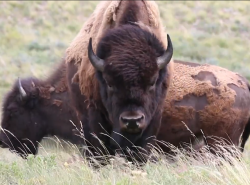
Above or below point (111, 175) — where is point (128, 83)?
above

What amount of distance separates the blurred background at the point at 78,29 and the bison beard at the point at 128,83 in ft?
25.7

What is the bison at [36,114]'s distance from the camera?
8.59 meters

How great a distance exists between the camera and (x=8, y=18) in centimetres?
2325

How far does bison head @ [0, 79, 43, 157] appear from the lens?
8.55 meters

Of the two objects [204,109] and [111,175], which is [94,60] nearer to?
[111,175]

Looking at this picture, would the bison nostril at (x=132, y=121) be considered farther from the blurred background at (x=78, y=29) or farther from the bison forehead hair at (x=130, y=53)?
the blurred background at (x=78, y=29)

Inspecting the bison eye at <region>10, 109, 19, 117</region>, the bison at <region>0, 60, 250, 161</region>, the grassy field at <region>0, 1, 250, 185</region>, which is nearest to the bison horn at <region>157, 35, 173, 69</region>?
the grassy field at <region>0, 1, 250, 185</region>

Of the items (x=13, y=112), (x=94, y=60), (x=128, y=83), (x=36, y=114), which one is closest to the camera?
(x=128, y=83)

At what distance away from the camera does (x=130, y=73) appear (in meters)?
5.74

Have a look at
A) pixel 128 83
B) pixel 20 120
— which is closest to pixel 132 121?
pixel 128 83

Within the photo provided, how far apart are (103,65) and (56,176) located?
148 cm

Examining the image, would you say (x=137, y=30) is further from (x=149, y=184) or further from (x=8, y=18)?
(x=8, y=18)

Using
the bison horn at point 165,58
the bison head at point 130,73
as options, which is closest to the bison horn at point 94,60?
the bison head at point 130,73

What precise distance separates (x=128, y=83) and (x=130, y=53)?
35 centimetres
